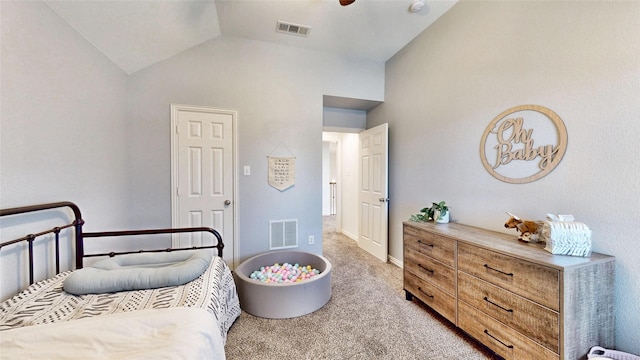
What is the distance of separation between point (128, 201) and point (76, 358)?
2.19 meters

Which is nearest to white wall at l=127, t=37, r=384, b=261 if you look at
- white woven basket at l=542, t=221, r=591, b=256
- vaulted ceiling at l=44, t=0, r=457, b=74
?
vaulted ceiling at l=44, t=0, r=457, b=74

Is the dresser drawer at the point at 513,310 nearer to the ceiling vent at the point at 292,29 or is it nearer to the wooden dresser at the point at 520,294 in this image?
the wooden dresser at the point at 520,294

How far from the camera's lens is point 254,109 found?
2916 mm

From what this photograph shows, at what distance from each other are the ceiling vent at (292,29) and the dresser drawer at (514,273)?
273 cm

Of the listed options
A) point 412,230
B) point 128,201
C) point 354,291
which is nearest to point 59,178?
point 128,201

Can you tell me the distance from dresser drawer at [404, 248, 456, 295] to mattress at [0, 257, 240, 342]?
5.48 feet

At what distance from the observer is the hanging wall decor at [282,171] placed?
299cm

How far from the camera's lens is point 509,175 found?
185 centimetres

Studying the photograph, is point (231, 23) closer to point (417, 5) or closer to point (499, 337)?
point (417, 5)

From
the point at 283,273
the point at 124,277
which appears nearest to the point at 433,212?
Answer: the point at 283,273

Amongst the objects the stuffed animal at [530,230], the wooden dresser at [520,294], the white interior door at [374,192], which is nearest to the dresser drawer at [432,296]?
the wooden dresser at [520,294]

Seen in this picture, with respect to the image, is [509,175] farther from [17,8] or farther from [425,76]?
[17,8]

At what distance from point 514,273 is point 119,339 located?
6.54 feet

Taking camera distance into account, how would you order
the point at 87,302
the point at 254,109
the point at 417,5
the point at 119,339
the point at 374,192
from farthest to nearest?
the point at 374,192 → the point at 254,109 → the point at 417,5 → the point at 87,302 → the point at 119,339
